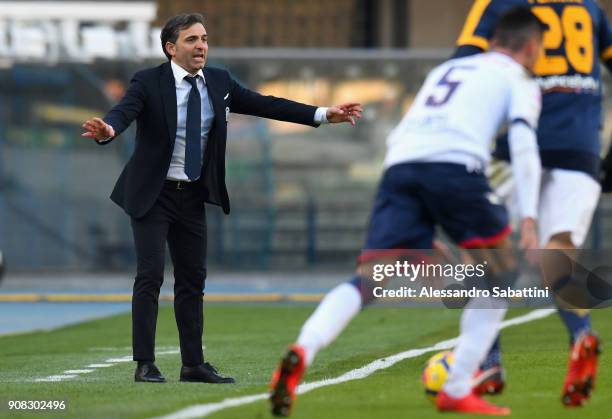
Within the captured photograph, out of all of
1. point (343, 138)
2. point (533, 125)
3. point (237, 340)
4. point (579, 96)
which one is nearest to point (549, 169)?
point (579, 96)

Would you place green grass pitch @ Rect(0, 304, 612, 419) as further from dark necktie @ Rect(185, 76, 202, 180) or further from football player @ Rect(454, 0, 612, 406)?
dark necktie @ Rect(185, 76, 202, 180)

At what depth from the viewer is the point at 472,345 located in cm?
673

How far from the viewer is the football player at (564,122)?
764 cm

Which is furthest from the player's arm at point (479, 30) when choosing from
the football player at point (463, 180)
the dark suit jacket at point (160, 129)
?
the dark suit jacket at point (160, 129)

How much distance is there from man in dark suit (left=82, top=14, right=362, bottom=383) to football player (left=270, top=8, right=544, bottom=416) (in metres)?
2.03

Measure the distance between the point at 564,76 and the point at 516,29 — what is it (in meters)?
1.07

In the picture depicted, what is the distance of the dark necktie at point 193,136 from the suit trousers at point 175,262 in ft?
0.44

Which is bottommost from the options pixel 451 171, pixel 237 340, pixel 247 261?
pixel 247 261

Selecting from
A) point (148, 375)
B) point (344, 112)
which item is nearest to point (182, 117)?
point (344, 112)

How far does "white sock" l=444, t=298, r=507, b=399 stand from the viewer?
6.73 m

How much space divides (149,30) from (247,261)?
156 inches

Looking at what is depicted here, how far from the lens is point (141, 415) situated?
6.90 meters

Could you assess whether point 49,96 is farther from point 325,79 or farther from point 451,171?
point 451,171

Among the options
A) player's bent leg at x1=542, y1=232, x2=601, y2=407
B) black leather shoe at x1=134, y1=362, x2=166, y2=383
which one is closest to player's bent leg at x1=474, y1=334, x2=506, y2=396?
player's bent leg at x1=542, y1=232, x2=601, y2=407
